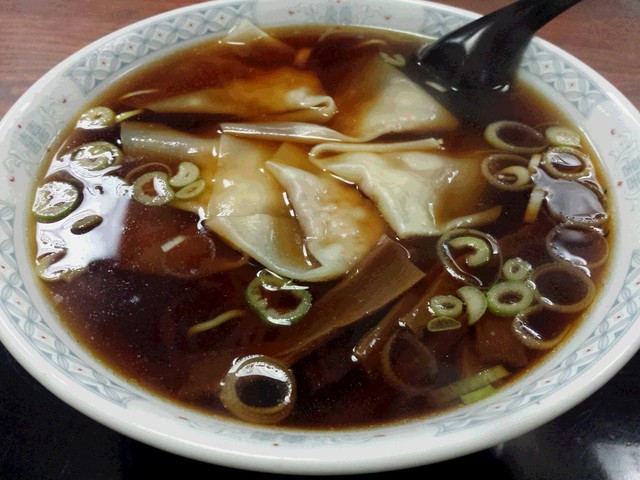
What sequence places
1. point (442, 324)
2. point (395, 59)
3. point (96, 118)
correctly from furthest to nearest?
point (395, 59), point (96, 118), point (442, 324)

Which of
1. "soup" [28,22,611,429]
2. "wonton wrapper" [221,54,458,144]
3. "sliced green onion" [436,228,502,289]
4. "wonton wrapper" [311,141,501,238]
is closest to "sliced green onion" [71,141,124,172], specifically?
"soup" [28,22,611,429]

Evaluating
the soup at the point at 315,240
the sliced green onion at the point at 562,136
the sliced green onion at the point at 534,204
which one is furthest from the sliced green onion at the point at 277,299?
the sliced green onion at the point at 562,136

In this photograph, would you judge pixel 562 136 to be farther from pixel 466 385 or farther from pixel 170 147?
pixel 170 147

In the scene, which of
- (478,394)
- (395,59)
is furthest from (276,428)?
(395,59)

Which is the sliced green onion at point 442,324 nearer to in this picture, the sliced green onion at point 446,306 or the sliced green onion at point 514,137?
the sliced green onion at point 446,306

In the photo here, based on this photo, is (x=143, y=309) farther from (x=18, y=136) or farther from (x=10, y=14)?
(x=10, y=14)

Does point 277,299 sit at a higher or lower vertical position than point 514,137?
lower
